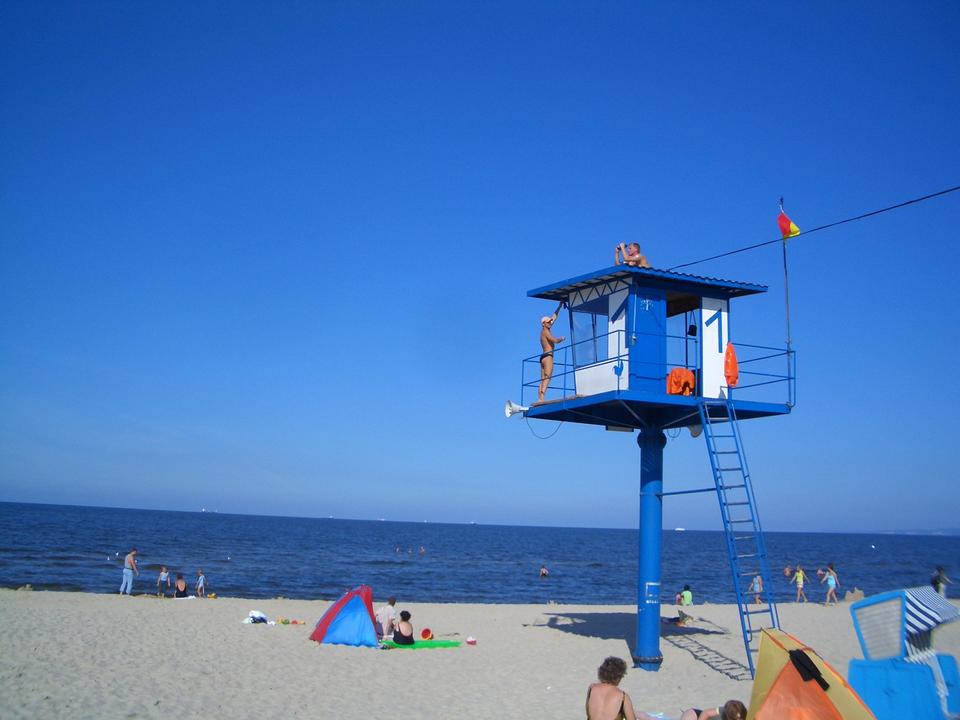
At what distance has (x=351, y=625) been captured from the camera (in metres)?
17.9

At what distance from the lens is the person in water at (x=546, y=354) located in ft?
56.1

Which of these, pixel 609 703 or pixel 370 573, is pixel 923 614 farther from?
pixel 370 573

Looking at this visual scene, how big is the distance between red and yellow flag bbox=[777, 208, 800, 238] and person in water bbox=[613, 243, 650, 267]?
2.49 meters

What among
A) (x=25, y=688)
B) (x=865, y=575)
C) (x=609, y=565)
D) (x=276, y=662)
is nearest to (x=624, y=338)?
(x=276, y=662)

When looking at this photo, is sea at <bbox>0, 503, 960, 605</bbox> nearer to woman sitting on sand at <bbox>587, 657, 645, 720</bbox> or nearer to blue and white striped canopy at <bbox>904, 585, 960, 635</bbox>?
blue and white striped canopy at <bbox>904, 585, 960, 635</bbox>

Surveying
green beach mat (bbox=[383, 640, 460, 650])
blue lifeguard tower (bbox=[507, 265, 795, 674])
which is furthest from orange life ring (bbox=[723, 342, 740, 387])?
green beach mat (bbox=[383, 640, 460, 650])

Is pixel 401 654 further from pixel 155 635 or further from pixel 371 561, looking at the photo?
pixel 371 561

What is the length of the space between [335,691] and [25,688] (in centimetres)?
441

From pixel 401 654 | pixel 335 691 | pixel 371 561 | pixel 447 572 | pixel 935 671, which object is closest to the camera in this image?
pixel 935 671

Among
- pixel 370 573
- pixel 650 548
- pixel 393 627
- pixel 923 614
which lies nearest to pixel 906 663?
pixel 923 614

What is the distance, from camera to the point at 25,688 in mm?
12062

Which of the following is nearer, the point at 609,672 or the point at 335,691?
the point at 609,672

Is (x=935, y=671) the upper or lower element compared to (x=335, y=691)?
upper

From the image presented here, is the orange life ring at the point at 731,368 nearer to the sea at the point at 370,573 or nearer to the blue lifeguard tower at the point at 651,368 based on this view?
the blue lifeguard tower at the point at 651,368
